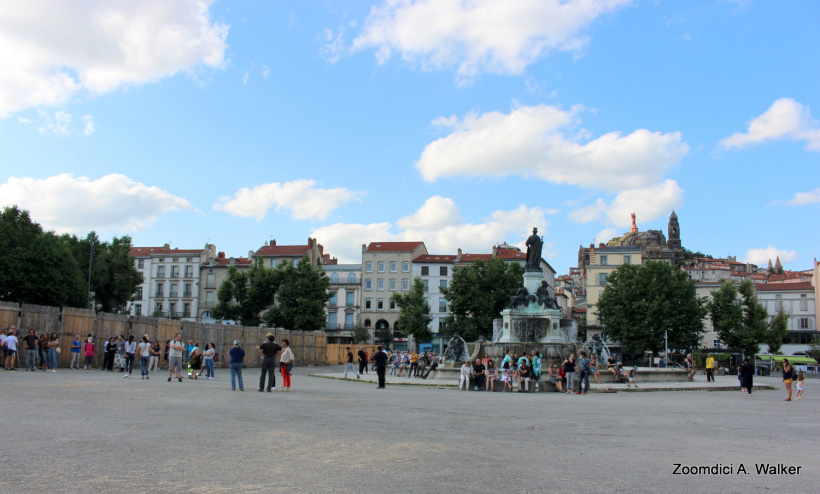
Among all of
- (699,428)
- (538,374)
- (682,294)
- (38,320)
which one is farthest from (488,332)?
(699,428)

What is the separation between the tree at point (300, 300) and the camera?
65.4m

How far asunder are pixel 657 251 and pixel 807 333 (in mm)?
97145

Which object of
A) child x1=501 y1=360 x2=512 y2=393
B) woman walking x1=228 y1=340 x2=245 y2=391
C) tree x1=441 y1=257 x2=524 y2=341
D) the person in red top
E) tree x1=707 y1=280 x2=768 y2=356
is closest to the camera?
woman walking x1=228 y1=340 x2=245 y2=391

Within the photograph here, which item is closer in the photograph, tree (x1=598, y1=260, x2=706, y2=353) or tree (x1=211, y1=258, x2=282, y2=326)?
tree (x1=598, y1=260, x2=706, y2=353)

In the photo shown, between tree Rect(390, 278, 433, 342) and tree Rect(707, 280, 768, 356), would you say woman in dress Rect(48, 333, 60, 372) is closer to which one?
tree Rect(390, 278, 433, 342)

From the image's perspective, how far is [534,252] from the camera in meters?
32.8

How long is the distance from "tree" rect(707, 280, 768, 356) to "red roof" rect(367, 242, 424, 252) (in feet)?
122

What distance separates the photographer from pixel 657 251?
589 feet

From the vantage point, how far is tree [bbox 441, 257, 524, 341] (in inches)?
2643

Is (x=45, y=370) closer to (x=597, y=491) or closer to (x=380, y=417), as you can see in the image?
(x=380, y=417)

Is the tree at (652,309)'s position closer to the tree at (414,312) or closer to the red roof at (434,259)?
the tree at (414,312)

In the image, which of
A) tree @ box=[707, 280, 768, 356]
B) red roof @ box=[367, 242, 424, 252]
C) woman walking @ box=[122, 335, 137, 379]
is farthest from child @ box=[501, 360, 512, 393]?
red roof @ box=[367, 242, 424, 252]

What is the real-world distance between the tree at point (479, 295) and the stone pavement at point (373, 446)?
52581 mm

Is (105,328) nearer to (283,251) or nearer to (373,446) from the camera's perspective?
(373,446)
